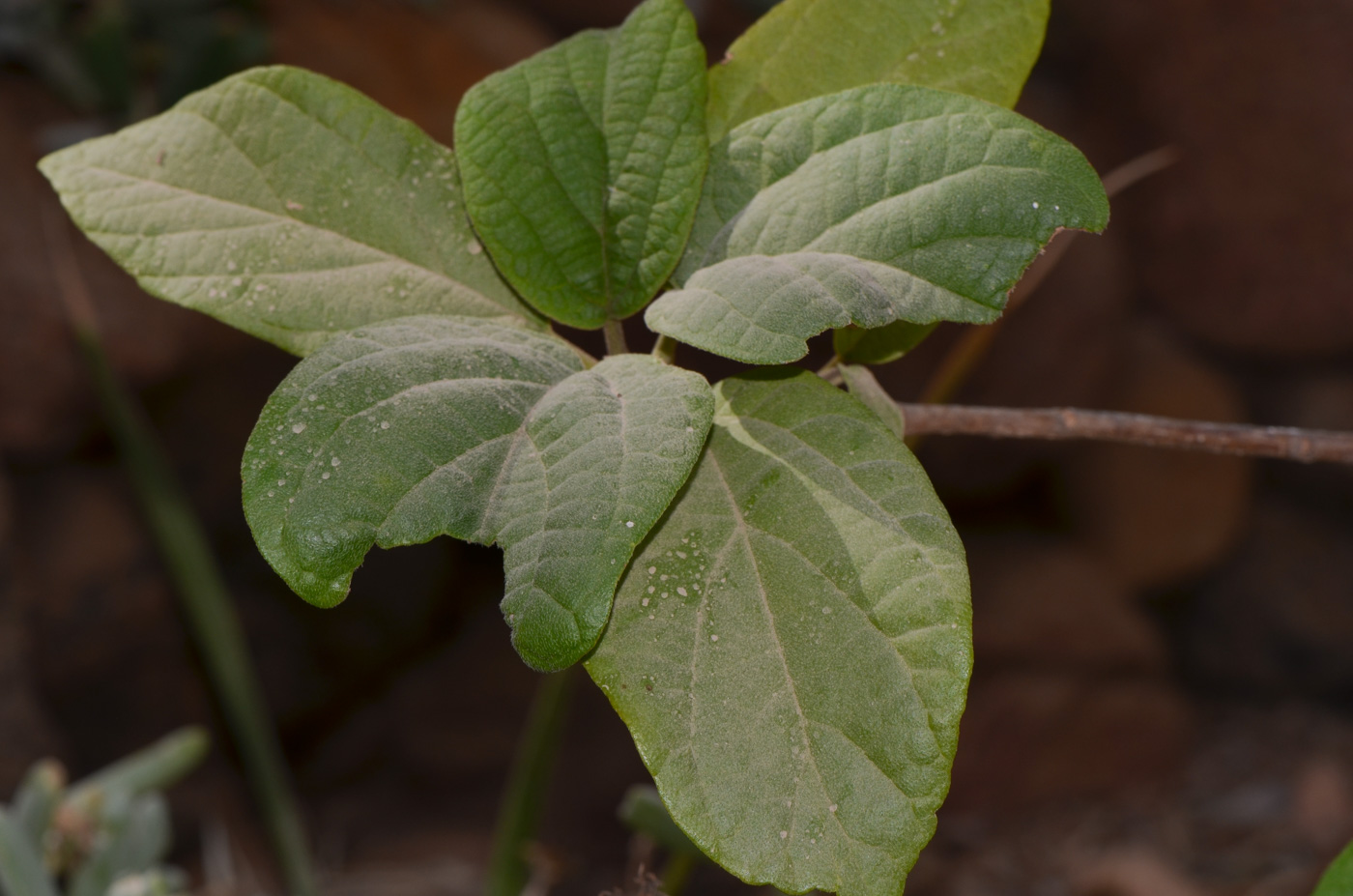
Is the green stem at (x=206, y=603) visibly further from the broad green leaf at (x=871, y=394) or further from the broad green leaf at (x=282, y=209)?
the broad green leaf at (x=871, y=394)

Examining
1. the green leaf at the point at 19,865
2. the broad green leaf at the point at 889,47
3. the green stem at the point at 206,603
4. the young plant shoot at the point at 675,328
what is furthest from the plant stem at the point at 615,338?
the green stem at the point at 206,603

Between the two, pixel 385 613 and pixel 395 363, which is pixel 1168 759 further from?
pixel 395 363

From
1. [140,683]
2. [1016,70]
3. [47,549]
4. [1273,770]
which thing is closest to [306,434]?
[1016,70]

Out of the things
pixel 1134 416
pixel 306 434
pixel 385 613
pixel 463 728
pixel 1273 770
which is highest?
pixel 306 434

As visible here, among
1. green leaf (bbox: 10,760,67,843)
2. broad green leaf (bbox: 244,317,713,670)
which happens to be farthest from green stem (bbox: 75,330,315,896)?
broad green leaf (bbox: 244,317,713,670)

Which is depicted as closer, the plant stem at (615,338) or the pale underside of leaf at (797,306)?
the pale underside of leaf at (797,306)

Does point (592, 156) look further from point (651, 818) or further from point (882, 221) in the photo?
point (651, 818)
